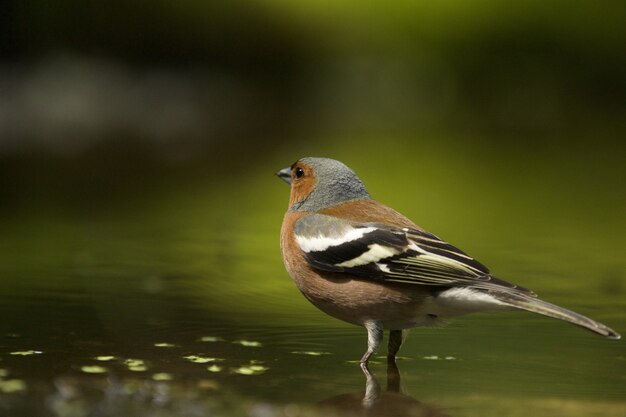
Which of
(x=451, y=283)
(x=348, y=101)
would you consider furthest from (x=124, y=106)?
(x=451, y=283)

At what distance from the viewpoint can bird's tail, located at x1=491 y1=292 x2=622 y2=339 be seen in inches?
177

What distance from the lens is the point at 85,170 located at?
12508 millimetres

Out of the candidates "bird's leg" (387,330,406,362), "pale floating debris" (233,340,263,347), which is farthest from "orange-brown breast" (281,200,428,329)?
"pale floating debris" (233,340,263,347)

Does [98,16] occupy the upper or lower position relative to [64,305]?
upper

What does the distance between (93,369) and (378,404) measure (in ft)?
4.02

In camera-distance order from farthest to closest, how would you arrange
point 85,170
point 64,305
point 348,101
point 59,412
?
point 348,101, point 85,170, point 64,305, point 59,412

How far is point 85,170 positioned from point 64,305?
21.0 ft

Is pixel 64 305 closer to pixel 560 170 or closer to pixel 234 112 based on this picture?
pixel 560 170

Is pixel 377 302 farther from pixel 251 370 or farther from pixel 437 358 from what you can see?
pixel 251 370

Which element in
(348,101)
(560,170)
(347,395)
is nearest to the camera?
(347,395)

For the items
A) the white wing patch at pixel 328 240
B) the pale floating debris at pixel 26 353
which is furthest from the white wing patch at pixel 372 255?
the pale floating debris at pixel 26 353

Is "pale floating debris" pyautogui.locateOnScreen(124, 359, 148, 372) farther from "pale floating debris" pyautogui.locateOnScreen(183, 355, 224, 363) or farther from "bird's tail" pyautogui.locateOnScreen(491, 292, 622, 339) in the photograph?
"bird's tail" pyautogui.locateOnScreen(491, 292, 622, 339)

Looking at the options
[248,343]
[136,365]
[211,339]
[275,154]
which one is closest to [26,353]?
[136,365]

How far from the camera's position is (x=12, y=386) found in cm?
464
